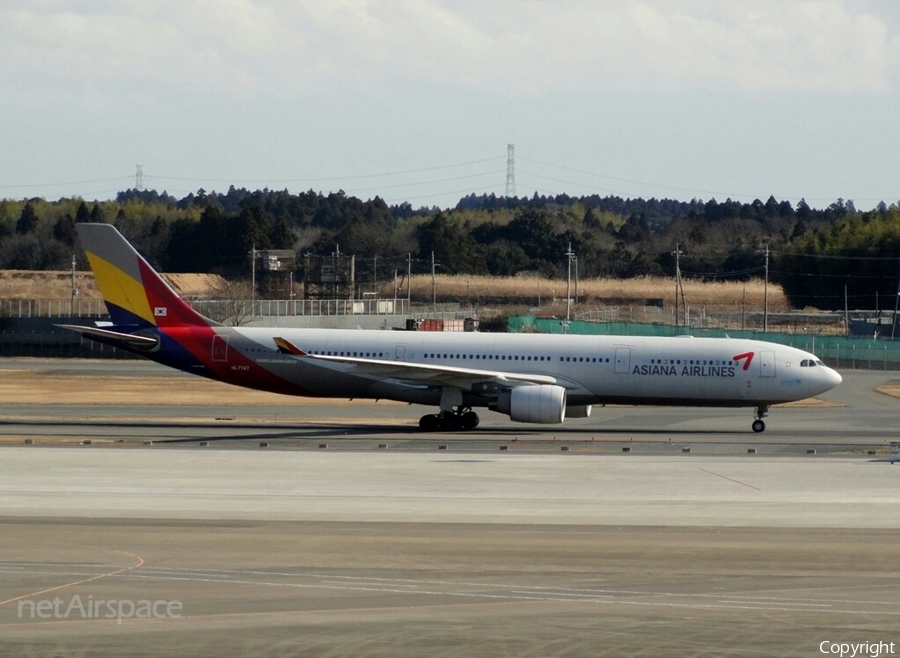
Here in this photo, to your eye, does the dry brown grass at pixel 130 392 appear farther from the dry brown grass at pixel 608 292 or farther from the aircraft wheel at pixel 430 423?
the dry brown grass at pixel 608 292

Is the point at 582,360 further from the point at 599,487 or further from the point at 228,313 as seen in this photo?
the point at 228,313

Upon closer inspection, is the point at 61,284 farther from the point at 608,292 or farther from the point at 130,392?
the point at 130,392

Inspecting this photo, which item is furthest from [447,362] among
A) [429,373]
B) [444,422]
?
[444,422]

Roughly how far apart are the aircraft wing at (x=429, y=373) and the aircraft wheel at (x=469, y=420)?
43.4 inches

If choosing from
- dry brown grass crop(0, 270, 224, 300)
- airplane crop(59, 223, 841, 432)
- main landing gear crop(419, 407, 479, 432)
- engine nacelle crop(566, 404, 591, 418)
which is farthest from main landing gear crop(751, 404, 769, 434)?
dry brown grass crop(0, 270, 224, 300)

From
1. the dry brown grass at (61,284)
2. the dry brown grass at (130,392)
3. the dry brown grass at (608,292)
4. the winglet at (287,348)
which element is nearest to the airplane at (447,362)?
the winglet at (287,348)

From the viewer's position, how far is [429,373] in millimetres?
39312

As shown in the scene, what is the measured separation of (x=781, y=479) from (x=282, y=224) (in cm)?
11944

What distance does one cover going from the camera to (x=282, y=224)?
471 ft

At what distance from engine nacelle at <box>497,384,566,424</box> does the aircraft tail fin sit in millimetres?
11014

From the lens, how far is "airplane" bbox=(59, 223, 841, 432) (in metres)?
39.8

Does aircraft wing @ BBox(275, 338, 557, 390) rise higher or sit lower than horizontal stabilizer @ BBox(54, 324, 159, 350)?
lower

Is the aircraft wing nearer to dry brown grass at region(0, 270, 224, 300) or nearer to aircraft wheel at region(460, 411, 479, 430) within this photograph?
aircraft wheel at region(460, 411, 479, 430)

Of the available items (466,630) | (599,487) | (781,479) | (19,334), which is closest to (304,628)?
(466,630)
